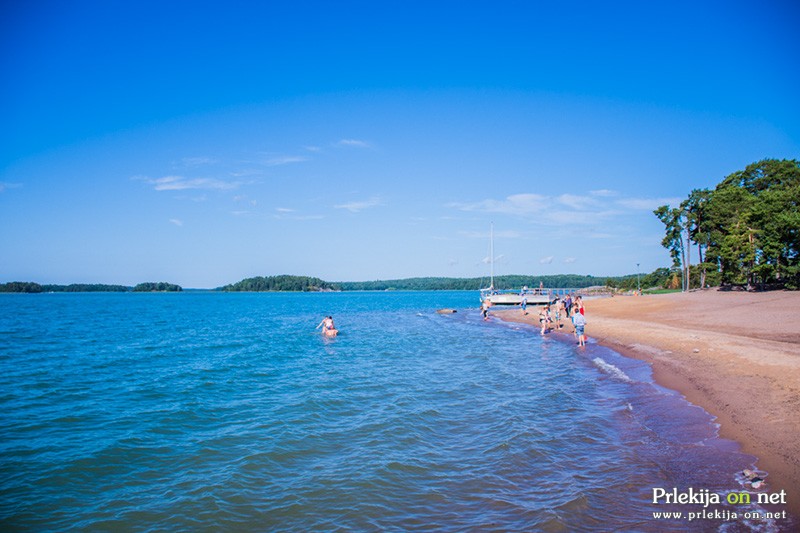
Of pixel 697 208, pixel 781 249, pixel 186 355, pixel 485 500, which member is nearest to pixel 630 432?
pixel 485 500

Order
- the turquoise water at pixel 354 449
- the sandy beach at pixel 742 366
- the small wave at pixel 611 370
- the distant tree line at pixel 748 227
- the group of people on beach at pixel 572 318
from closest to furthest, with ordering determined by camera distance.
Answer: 1. the turquoise water at pixel 354 449
2. the sandy beach at pixel 742 366
3. the small wave at pixel 611 370
4. the group of people on beach at pixel 572 318
5. the distant tree line at pixel 748 227

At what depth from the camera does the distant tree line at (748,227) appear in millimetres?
40594

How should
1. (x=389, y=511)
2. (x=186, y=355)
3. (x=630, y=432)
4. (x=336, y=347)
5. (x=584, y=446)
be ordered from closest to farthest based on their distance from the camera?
(x=389, y=511)
(x=584, y=446)
(x=630, y=432)
(x=186, y=355)
(x=336, y=347)

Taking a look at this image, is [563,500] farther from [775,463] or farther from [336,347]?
[336,347]

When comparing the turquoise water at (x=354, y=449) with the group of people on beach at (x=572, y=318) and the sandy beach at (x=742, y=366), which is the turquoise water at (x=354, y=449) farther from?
the group of people on beach at (x=572, y=318)

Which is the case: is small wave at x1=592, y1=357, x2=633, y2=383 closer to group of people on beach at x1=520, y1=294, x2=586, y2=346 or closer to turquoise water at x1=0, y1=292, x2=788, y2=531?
turquoise water at x1=0, y1=292, x2=788, y2=531

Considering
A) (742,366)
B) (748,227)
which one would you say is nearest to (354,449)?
(742,366)

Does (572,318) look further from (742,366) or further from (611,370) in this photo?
(742,366)

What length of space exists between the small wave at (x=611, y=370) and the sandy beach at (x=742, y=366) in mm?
1068

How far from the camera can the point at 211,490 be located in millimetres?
8117

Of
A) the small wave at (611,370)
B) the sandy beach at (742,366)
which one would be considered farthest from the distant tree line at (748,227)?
the small wave at (611,370)

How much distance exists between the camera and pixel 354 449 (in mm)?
10031

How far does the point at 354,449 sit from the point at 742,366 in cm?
1276

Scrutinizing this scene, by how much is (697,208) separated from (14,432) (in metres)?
69.7
